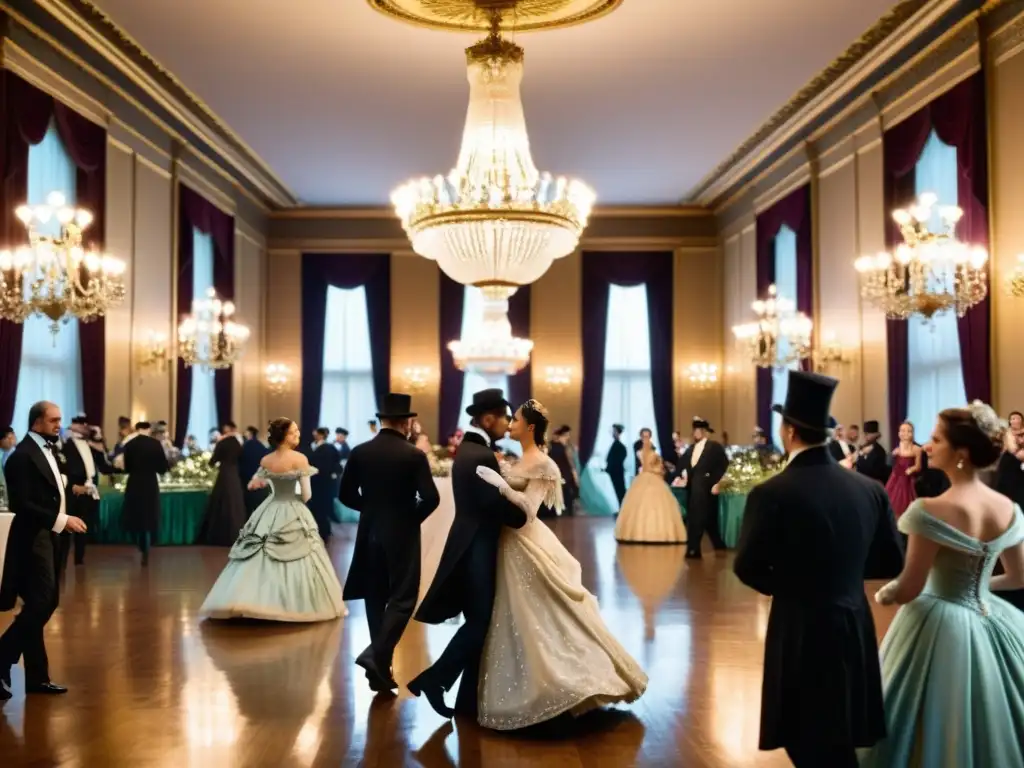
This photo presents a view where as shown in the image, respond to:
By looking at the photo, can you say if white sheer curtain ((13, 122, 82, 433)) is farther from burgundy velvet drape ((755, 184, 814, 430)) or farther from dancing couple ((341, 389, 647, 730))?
burgundy velvet drape ((755, 184, 814, 430))

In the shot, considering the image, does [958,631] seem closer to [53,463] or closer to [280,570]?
[53,463]

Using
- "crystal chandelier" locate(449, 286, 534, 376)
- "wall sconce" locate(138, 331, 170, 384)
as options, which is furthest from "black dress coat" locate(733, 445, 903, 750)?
"wall sconce" locate(138, 331, 170, 384)

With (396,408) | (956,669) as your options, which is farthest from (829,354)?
(956,669)

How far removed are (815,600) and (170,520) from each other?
10664mm

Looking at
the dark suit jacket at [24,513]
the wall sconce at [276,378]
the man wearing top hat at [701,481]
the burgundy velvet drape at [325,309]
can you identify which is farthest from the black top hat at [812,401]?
the wall sconce at [276,378]

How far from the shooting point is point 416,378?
20422 mm

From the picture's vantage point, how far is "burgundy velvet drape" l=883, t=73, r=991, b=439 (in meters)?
10.4

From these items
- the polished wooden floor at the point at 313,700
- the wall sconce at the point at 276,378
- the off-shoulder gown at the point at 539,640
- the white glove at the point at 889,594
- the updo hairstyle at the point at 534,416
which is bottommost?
the polished wooden floor at the point at 313,700

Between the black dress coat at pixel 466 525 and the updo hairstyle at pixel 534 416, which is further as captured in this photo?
the updo hairstyle at pixel 534 416

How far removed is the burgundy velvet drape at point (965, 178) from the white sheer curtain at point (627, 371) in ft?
27.2

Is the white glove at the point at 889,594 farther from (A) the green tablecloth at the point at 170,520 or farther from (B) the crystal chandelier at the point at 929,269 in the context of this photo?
(A) the green tablecloth at the point at 170,520

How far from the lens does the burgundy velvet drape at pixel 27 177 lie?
33.1 ft

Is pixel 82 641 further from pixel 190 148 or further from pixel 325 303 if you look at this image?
pixel 325 303

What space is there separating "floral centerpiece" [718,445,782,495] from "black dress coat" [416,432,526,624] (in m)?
7.94
